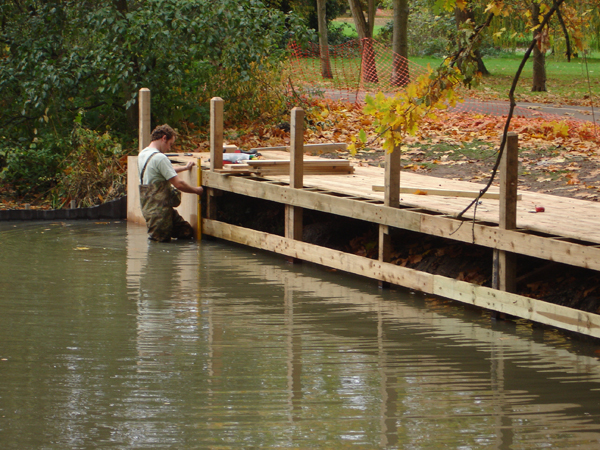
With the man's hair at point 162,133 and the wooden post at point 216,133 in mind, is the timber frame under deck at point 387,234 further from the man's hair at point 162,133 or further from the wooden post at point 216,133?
A: the man's hair at point 162,133

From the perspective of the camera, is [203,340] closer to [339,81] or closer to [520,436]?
[520,436]

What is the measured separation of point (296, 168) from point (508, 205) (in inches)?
137

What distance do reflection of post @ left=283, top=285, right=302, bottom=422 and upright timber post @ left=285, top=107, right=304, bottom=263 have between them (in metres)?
2.19

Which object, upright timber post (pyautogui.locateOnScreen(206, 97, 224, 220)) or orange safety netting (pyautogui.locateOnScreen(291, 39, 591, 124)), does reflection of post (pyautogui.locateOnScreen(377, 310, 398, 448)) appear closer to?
upright timber post (pyautogui.locateOnScreen(206, 97, 224, 220))

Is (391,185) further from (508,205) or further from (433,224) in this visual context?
(508,205)

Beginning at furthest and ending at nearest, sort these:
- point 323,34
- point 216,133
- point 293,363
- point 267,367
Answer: point 323,34, point 216,133, point 293,363, point 267,367

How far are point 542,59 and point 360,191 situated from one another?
22.7 metres

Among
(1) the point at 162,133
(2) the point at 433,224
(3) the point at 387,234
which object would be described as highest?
(1) the point at 162,133

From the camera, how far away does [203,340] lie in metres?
7.46

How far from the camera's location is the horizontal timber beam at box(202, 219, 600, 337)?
7.36m

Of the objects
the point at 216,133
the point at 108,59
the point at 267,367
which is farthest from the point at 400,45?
the point at 267,367

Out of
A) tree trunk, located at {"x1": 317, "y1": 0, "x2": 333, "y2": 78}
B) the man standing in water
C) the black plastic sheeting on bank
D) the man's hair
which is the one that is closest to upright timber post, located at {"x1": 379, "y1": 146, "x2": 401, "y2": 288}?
Answer: the man standing in water

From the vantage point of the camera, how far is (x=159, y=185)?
12.1 metres

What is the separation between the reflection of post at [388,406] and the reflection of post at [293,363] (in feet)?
1.89
